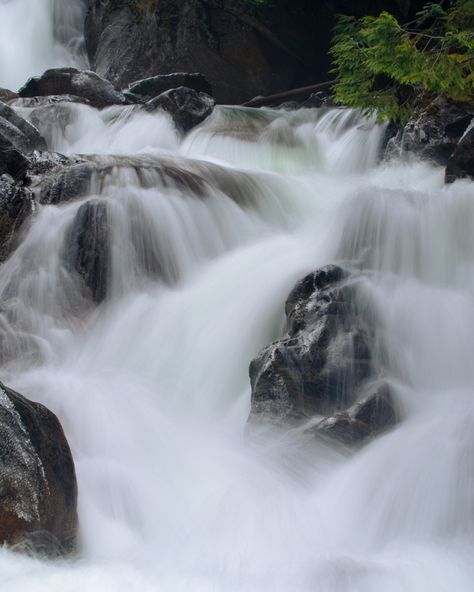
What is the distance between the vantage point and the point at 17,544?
3.43 meters

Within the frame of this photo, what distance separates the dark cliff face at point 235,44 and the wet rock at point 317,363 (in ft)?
39.3

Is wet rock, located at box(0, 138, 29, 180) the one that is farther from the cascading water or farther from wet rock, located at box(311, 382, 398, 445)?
wet rock, located at box(311, 382, 398, 445)

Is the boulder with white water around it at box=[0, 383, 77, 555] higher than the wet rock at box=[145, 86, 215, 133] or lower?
lower

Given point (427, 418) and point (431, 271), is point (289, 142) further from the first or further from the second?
point (427, 418)

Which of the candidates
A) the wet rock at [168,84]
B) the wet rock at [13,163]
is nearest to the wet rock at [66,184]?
the wet rock at [13,163]

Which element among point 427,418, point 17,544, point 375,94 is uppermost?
point 375,94

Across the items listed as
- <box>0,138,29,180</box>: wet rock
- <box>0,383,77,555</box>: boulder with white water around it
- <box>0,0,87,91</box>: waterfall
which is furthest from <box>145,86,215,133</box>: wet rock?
<box>0,383,77,555</box>: boulder with white water around it

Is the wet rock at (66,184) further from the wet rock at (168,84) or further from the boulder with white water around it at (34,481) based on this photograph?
the wet rock at (168,84)

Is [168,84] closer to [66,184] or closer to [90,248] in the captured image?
[66,184]

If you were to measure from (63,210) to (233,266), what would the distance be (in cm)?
191

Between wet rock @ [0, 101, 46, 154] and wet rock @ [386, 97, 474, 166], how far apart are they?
5.09m

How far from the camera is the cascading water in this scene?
368 cm

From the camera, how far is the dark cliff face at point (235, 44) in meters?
16.3

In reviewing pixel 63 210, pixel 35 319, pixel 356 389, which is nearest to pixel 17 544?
pixel 356 389
